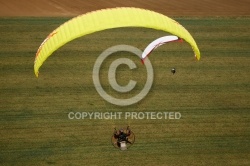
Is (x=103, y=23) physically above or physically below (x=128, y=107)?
above

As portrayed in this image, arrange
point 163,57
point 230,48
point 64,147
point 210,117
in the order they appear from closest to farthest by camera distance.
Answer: point 64,147
point 210,117
point 163,57
point 230,48

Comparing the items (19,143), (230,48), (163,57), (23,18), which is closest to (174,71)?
(163,57)

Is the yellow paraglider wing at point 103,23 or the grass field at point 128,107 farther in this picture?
the grass field at point 128,107

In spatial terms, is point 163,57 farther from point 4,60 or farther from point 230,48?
point 4,60

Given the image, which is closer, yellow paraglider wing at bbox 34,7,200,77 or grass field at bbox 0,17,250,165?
Result: yellow paraglider wing at bbox 34,7,200,77

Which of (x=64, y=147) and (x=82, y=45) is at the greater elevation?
(x=82, y=45)

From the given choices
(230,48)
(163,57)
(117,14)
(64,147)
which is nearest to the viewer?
(117,14)

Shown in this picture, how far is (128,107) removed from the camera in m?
16.8

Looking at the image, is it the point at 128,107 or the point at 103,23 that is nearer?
the point at 103,23

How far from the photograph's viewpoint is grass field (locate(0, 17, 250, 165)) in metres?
14.6

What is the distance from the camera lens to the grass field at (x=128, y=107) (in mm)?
14555

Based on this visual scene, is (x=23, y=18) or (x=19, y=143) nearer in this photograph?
(x=19, y=143)

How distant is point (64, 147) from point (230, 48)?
14.3 metres

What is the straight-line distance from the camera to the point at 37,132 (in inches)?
603
